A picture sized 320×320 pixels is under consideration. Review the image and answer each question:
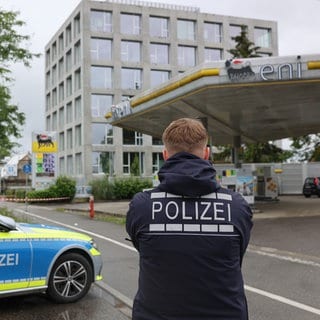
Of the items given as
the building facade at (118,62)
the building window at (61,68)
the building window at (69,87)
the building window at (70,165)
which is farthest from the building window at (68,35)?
the building window at (70,165)

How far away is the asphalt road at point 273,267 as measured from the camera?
6.57m

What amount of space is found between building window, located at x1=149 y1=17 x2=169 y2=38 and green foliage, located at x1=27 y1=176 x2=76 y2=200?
21995 millimetres

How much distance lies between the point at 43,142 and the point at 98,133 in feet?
71.7

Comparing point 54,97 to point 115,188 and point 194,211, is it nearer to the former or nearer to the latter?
point 115,188

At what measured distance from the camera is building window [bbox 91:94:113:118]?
50.4 metres

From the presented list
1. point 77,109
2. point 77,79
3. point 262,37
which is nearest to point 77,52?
point 77,79

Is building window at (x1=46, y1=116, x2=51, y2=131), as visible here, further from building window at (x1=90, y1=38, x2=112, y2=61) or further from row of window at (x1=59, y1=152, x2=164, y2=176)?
building window at (x1=90, y1=38, x2=112, y2=61)

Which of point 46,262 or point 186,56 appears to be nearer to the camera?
point 46,262

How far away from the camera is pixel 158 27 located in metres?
54.2

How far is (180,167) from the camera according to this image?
2326 mm

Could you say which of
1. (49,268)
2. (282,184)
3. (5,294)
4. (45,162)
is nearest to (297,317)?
(49,268)

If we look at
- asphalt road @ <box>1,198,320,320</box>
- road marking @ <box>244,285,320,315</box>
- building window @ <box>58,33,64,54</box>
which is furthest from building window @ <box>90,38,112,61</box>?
road marking @ <box>244,285,320,315</box>

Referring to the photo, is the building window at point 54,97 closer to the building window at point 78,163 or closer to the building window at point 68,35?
the building window at point 68,35

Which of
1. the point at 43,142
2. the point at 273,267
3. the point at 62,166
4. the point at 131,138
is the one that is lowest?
the point at 273,267
